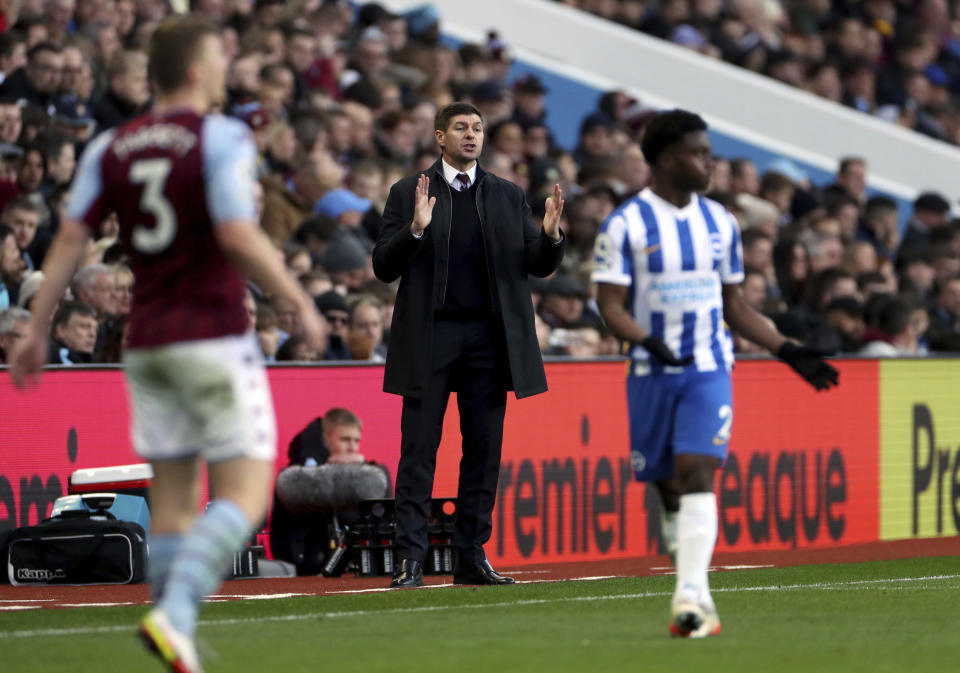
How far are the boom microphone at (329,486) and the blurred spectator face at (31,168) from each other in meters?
3.07

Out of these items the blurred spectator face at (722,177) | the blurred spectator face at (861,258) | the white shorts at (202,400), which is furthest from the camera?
the blurred spectator face at (722,177)

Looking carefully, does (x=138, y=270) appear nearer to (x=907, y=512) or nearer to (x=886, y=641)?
(x=886, y=641)

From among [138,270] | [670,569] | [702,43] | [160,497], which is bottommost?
[670,569]

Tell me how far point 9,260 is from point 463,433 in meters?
3.54

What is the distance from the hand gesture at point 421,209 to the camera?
9.54 metres

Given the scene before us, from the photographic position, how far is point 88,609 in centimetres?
883

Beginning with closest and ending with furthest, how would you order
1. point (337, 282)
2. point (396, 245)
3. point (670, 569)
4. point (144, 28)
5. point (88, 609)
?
point (88, 609)
point (396, 245)
point (670, 569)
point (337, 282)
point (144, 28)

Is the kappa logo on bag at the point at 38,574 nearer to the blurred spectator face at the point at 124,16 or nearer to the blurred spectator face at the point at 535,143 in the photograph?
the blurred spectator face at the point at 124,16

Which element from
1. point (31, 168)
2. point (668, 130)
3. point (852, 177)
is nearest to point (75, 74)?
point (31, 168)

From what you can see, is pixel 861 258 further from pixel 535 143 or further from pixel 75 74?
pixel 75 74

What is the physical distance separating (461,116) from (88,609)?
318 centimetres

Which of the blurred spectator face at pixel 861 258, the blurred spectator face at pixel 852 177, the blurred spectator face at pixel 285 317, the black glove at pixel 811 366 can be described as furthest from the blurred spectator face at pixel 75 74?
the blurred spectator face at pixel 852 177

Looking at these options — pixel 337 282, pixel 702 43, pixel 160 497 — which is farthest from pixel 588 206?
pixel 160 497

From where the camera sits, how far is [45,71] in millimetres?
13969
